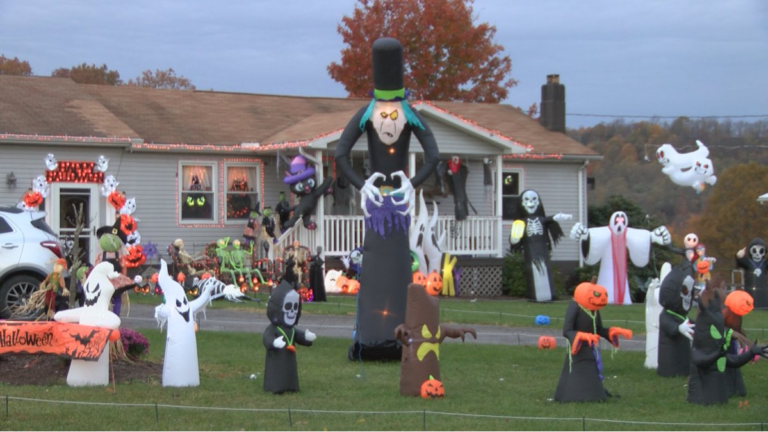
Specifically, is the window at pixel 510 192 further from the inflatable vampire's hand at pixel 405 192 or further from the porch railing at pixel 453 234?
the inflatable vampire's hand at pixel 405 192

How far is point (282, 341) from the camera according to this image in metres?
10.1

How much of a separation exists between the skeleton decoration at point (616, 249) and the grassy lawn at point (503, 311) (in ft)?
3.48

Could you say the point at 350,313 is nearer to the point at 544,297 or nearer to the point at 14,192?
the point at 544,297

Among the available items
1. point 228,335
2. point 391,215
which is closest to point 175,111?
point 228,335

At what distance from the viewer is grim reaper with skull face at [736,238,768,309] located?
22.9 metres

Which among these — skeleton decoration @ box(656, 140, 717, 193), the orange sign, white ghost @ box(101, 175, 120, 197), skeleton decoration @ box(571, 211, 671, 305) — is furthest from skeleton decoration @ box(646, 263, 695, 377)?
white ghost @ box(101, 175, 120, 197)

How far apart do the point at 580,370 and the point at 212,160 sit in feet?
51.2

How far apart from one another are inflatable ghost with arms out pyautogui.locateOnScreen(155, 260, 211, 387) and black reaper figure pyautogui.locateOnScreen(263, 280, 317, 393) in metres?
0.86

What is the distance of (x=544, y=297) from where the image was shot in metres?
22.4

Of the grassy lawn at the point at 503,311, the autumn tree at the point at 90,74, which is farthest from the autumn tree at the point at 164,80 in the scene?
the grassy lawn at the point at 503,311

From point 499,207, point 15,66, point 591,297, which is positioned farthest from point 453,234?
point 15,66

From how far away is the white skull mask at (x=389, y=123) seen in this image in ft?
42.0

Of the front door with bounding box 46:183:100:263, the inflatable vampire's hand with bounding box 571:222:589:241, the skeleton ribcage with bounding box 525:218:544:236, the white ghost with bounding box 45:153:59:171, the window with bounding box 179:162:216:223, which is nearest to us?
the white ghost with bounding box 45:153:59:171

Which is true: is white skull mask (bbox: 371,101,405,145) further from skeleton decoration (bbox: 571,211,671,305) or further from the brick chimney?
the brick chimney
